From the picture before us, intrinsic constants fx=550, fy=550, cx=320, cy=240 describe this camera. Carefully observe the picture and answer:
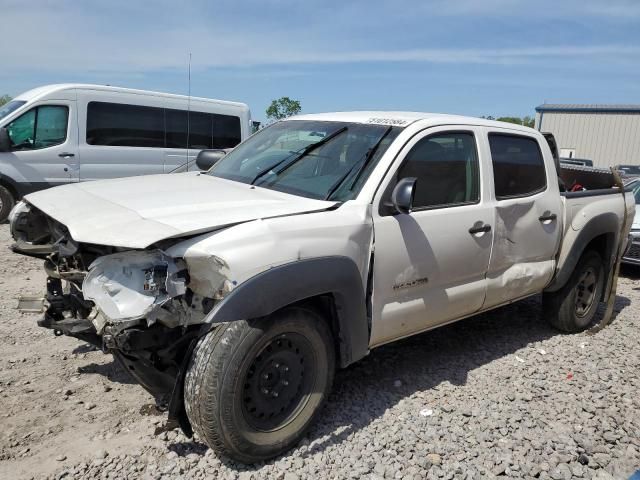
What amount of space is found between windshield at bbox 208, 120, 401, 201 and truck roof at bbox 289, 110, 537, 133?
0.24 ft

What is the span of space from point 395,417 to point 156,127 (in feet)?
28.5

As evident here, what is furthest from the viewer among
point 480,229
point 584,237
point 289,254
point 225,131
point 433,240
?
point 225,131

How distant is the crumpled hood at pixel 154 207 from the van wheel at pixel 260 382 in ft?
1.81

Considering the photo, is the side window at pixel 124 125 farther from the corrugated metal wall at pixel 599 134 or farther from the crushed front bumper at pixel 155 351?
the corrugated metal wall at pixel 599 134

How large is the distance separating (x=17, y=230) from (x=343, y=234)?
2192 millimetres

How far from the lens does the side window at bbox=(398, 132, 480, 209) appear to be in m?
3.63

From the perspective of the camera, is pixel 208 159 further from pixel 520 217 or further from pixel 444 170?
pixel 520 217

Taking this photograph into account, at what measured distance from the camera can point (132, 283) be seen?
2727 mm

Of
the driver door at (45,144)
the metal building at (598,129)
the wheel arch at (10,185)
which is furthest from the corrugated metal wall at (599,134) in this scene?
the wheel arch at (10,185)

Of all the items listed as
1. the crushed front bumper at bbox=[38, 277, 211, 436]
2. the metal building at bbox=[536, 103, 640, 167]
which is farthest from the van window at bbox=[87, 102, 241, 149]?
the metal building at bbox=[536, 103, 640, 167]

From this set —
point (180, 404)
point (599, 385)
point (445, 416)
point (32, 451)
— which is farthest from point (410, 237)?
point (32, 451)

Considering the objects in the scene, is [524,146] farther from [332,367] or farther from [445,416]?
[332,367]

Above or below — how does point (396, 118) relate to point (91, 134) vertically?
above

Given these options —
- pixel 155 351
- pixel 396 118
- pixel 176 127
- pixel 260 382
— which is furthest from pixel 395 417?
pixel 176 127
